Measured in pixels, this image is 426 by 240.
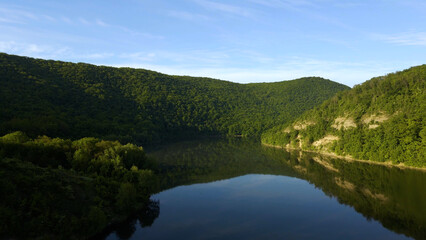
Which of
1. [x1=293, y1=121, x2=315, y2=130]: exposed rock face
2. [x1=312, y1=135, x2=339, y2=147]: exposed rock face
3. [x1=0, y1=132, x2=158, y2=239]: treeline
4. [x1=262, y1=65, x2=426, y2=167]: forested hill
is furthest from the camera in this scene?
[x1=293, y1=121, x2=315, y2=130]: exposed rock face

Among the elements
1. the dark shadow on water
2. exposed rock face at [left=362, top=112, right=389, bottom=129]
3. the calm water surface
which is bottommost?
the dark shadow on water

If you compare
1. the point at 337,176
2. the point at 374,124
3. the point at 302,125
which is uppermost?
the point at 374,124

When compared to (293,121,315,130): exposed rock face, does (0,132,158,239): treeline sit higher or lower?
lower

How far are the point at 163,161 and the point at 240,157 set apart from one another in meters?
32.6

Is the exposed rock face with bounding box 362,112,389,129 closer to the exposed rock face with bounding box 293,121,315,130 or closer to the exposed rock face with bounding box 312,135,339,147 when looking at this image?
the exposed rock face with bounding box 312,135,339,147

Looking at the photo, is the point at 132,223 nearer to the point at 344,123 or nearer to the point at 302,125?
the point at 344,123

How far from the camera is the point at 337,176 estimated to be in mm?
75312

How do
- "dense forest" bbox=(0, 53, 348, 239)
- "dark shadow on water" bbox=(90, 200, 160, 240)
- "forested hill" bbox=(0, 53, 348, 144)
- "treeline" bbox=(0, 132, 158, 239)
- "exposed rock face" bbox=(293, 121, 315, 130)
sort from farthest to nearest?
"exposed rock face" bbox=(293, 121, 315, 130) < "forested hill" bbox=(0, 53, 348, 144) < "dark shadow on water" bbox=(90, 200, 160, 240) < "dense forest" bbox=(0, 53, 348, 239) < "treeline" bbox=(0, 132, 158, 239)

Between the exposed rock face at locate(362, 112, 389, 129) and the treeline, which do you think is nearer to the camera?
the treeline

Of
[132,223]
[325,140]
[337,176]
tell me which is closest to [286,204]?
[337,176]

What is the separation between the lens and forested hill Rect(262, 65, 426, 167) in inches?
3173

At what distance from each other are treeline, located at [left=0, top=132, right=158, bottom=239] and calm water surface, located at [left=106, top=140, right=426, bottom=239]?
4250mm

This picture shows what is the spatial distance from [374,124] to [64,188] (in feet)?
320

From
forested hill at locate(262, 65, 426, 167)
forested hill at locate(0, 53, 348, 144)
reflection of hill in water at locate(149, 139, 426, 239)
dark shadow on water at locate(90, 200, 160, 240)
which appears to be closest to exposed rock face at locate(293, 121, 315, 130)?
forested hill at locate(262, 65, 426, 167)
